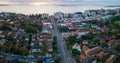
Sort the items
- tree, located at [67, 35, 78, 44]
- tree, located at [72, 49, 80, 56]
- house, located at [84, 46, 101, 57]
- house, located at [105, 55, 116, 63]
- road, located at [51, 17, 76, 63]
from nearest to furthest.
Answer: house, located at [105, 55, 116, 63] < road, located at [51, 17, 76, 63] < house, located at [84, 46, 101, 57] < tree, located at [72, 49, 80, 56] < tree, located at [67, 35, 78, 44]

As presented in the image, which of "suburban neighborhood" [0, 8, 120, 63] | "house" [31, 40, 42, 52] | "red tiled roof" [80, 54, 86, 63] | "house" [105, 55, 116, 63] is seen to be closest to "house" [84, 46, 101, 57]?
"suburban neighborhood" [0, 8, 120, 63]

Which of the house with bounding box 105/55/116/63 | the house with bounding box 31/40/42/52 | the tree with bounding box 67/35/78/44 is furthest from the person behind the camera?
the tree with bounding box 67/35/78/44

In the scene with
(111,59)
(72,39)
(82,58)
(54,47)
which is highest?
(111,59)

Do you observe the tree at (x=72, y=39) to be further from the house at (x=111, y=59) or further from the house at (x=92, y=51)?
the house at (x=111, y=59)

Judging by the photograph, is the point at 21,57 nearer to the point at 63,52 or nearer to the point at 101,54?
the point at 63,52

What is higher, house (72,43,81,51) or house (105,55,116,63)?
house (105,55,116,63)

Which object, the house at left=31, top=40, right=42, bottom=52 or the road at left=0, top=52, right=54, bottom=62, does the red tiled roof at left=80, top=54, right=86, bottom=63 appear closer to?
the road at left=0, top=52, right=54, bottom=62

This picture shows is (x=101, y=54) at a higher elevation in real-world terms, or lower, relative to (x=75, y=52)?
higher

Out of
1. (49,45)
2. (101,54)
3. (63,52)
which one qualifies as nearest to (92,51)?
(101,54)

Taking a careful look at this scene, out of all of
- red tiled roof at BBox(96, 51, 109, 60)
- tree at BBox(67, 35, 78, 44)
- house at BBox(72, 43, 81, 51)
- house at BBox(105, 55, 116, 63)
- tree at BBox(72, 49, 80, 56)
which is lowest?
tree at BBox(67, 35, 78, 44)

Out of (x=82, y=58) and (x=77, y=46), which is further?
(x=77, y=46)

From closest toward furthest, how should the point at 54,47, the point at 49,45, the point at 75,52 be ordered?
1. the point at 75,52
2. the point at 54,47
3. the point at 49,45
